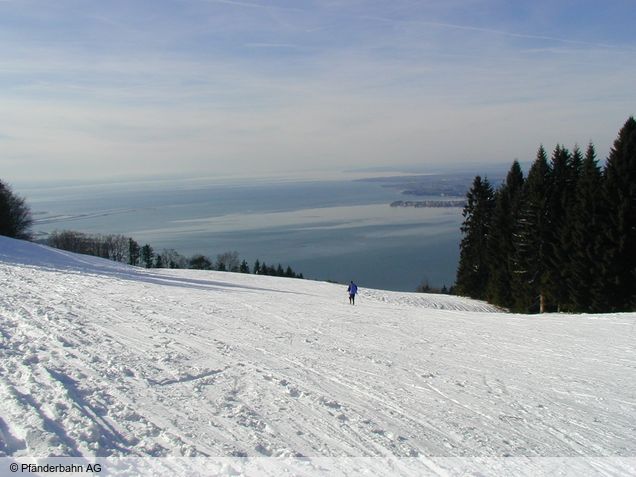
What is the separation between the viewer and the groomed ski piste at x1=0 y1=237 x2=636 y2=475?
5.48 m

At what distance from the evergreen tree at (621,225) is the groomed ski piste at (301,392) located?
10.2 metres

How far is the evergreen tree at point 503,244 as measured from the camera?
34569 mm

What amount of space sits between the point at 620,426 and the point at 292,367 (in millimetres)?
5742

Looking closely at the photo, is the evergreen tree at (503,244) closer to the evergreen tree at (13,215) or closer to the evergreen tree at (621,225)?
the evergreen tree at (621,225)

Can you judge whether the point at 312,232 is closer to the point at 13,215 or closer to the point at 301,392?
the point at 13,215

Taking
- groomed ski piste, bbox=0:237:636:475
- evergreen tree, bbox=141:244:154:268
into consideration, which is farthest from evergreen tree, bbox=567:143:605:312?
evergreen tree, bbox=141:244:154:268

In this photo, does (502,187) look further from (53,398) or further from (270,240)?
(270,240)

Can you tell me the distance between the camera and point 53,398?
6.21 meters

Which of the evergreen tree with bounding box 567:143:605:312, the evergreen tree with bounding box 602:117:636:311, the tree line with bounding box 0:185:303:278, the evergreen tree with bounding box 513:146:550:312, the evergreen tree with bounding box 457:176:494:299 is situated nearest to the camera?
the evergreen tree with bounding box 602:117:636:311

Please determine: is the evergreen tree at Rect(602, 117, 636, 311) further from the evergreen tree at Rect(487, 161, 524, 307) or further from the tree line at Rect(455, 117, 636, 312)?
the evergreen tree at Rect(487, 161, 524, 307)

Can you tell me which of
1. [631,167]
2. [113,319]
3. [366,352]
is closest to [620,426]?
[366,352]

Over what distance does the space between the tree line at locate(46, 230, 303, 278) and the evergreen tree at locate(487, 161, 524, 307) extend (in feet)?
109

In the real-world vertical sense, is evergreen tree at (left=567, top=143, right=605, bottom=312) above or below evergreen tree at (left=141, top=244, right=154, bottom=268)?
above

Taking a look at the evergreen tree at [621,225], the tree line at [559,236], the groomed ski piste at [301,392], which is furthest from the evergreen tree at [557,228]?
the groomed ski piste at [301,392]
